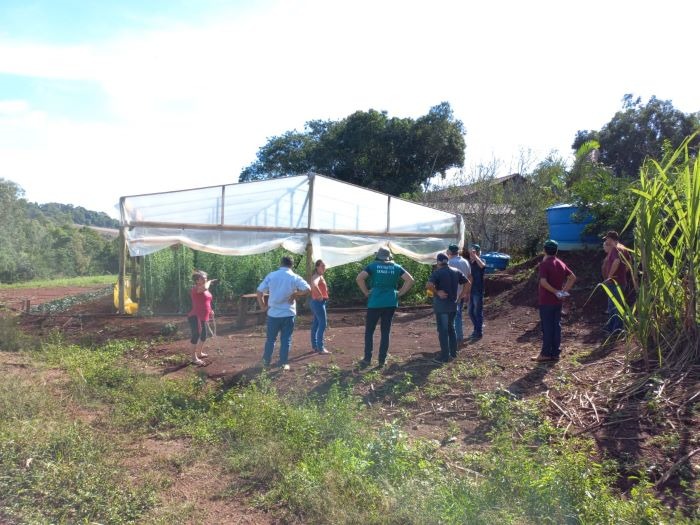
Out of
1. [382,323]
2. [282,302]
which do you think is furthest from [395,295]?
[282,302]

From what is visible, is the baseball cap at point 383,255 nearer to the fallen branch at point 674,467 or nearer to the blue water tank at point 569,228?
the fallen branch at point 674,467

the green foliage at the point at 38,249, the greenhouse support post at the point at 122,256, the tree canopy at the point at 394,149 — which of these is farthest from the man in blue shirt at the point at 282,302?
the green foliage at the point at 38,249

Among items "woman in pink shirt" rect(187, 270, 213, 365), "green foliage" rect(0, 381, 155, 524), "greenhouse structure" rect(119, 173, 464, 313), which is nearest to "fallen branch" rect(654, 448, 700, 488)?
"green foliage" rect(0, 381, 155, 524)

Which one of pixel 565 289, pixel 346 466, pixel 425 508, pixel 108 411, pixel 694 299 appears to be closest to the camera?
pixel 425 508

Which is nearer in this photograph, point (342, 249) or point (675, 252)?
point (675, 252)

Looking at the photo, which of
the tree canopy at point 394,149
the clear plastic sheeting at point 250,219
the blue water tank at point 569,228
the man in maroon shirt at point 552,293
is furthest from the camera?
the tree canopy at point 394,149

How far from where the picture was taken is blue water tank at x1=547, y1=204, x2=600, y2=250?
12.8 m

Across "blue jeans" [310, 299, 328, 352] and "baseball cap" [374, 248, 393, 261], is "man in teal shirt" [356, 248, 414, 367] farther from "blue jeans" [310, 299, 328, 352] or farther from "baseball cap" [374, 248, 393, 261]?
"blue jeans" [310, 299, 328, 352]

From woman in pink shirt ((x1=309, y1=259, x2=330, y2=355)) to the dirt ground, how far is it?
0.20 m

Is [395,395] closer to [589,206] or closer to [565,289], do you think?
[565,289]

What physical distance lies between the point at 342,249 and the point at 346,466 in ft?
27.9

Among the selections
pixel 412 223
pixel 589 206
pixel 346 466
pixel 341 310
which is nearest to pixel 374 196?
pixel 412 223

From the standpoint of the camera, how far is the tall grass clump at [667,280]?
5.21 metres

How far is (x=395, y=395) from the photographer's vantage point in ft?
22.1
